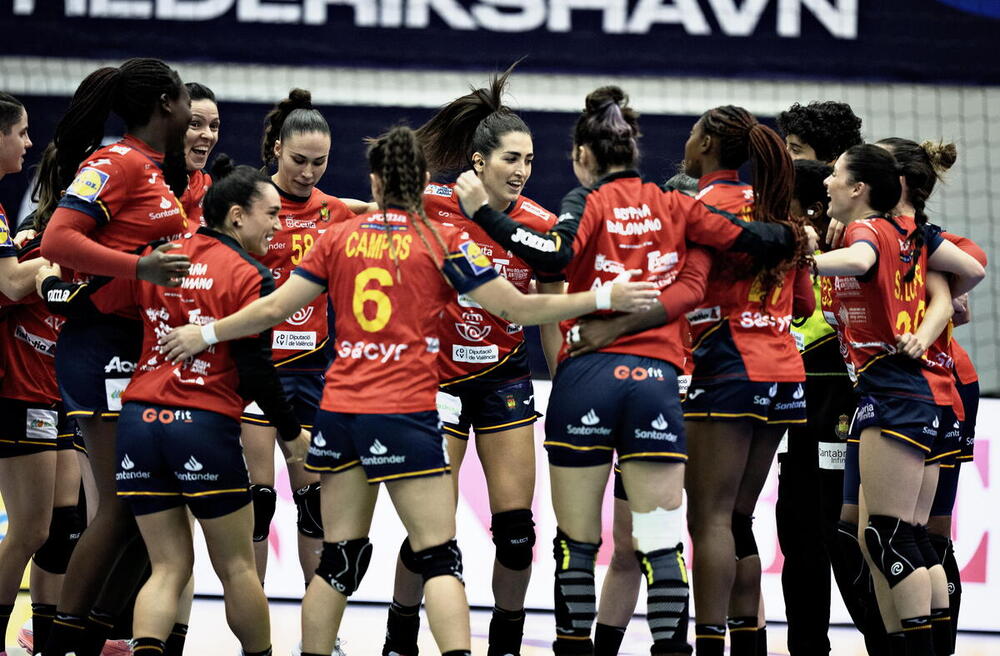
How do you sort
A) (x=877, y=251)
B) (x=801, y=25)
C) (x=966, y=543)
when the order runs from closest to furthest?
1. (x=877, y=251)
2. (x=966, y=543)
3. (x=801, y=25)

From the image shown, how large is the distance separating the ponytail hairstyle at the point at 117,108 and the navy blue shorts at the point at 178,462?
3.13ft

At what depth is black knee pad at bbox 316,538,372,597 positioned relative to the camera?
4.02 meters

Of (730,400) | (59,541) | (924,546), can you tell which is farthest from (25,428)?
(924,546)

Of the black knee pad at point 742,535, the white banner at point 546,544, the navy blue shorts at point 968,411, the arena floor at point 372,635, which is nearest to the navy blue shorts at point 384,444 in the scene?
the black knee pad at point 742,535

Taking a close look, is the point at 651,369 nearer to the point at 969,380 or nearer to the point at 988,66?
the point at 969,380

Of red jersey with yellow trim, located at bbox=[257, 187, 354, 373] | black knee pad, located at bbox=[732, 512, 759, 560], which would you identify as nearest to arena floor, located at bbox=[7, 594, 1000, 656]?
red jersey with yellow trim, located at bbox=[257, 187, 354, 373]

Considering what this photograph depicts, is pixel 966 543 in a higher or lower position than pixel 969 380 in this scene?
lower

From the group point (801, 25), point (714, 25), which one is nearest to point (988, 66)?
point (801, 25)

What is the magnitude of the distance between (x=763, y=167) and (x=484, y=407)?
54.1 inches

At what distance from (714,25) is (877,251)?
4998mm

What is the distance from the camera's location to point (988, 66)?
931 centimetres

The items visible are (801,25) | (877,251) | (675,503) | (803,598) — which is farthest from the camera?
(801,25)

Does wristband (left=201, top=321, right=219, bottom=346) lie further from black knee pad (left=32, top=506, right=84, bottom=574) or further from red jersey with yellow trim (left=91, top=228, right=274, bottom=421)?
black knee pad (left=32, top=506, right=84, bottom=574)

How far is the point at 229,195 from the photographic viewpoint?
14.0 feet
